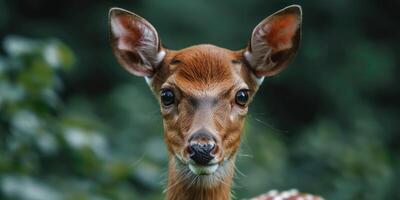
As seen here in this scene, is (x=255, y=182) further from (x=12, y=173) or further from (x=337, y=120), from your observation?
(x=337, y=120)

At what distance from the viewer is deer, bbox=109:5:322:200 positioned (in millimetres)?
5191

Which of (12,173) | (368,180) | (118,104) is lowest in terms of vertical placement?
(368,180)

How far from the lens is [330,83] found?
11.8 metres

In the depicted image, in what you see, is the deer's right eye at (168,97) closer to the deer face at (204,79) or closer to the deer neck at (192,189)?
the deer face at (204,79)

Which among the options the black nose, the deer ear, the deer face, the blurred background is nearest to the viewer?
the black nose

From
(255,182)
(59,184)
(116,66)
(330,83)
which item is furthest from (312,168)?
(116,66)

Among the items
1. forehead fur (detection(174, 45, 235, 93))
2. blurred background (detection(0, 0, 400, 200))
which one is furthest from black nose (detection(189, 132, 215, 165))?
blurred background (detection(0, 0, 400, 200))

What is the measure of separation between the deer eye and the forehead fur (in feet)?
0.22

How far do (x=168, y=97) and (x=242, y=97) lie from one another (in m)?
0.33

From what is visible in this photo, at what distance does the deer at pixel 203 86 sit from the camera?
204 inches

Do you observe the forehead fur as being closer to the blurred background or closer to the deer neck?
the deer neck

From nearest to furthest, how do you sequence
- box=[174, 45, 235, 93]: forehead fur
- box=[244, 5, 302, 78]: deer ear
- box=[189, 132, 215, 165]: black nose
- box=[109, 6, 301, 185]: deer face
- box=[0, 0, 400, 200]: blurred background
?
1. box=[189, 132, 215, 165]: black nose
2. box=[109, 6, 301, 185]: deer face
3. box=[174, 45, 235, 93]: forehead fur
4. box=[244, 5, 302, 78]: deer ear
5. box=[0, 0, 400, 200]: blurred background

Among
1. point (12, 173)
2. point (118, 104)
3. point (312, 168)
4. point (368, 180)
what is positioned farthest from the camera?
point (118, 104)

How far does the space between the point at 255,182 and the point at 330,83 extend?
10.8 feet
